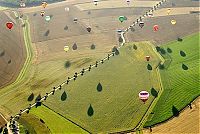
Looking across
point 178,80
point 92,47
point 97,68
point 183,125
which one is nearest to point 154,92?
point 178,80

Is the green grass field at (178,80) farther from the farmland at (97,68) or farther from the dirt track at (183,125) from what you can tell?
the dirt track at (183,125)

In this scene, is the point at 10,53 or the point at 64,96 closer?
the point at 64,96

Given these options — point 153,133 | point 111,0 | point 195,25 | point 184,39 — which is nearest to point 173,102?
point 153,133

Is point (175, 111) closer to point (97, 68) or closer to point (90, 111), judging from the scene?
point (90, 111)

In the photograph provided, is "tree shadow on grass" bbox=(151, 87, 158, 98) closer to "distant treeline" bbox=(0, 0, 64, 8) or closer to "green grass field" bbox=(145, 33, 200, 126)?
"green grass field" bbox=(145, 33, 200, 126)

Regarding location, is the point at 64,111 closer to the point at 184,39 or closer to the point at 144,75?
the point at 144,75
